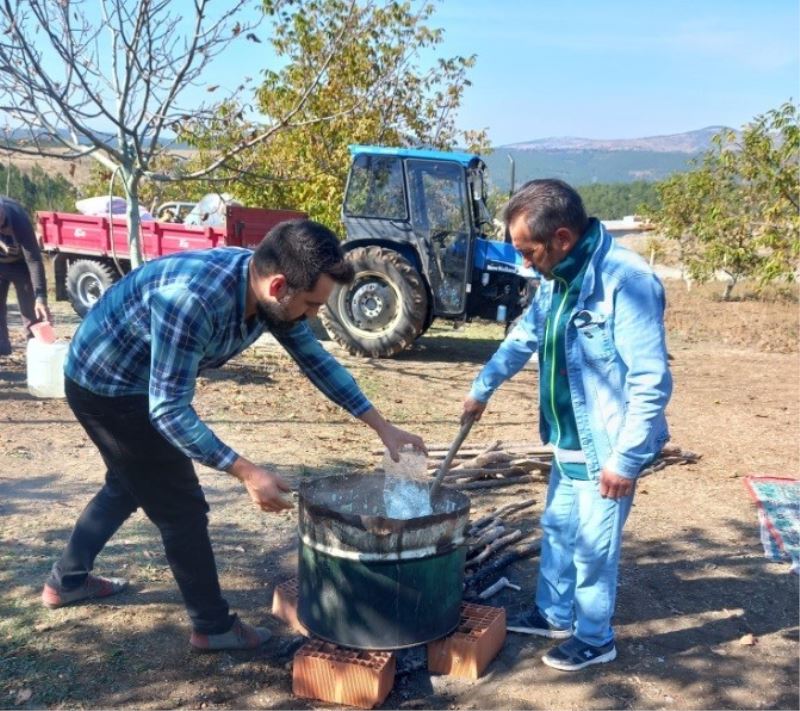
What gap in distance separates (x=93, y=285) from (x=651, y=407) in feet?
35.5

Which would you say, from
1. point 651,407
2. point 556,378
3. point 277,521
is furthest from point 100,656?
point 651,407

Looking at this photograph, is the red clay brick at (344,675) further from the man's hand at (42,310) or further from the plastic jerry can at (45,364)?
the man's hand at (42,310)

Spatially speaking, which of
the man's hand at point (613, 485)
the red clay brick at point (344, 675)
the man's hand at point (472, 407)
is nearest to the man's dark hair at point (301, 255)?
the man's hand at point (472, 407)

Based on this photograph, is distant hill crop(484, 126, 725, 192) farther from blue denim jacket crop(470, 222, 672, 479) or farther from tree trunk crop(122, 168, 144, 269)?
blue denim jacket crop(470, 222, 672, 479)

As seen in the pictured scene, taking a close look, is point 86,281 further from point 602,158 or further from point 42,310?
point 602,158

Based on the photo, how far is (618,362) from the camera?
115 inches

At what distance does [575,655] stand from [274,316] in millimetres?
1677

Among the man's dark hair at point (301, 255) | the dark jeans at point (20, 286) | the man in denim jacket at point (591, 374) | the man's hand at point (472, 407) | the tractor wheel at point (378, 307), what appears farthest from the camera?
the tractor wheel at point (378, 307)

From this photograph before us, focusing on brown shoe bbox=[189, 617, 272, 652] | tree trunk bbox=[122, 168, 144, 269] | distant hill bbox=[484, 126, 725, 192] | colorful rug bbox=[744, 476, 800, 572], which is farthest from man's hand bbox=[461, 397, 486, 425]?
distant hill bbox=[484, 126, 725, 192]

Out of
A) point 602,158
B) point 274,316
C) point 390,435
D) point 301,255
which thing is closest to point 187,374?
point 274,316

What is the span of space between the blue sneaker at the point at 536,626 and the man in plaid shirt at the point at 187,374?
862 mm

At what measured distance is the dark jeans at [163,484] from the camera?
294 centimetres

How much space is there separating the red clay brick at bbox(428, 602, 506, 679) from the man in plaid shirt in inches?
27.0

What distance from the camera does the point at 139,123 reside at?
707 cm
